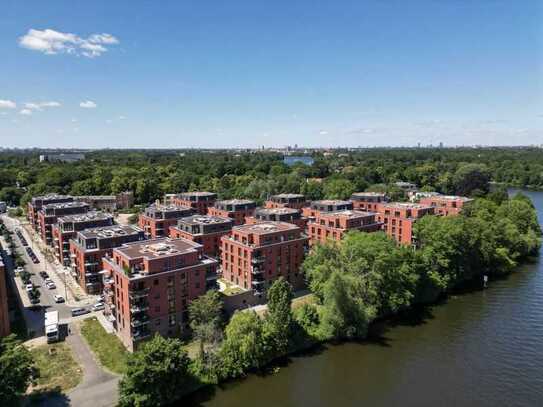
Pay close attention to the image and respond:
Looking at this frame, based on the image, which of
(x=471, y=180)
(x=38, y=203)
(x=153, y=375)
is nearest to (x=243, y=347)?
(x=153, y=375)

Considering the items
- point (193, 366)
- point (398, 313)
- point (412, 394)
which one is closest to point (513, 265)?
point (398, 313)

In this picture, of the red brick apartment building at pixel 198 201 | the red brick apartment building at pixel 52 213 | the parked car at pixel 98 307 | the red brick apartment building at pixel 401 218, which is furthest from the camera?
the red brick apartment building at pixel 198 201

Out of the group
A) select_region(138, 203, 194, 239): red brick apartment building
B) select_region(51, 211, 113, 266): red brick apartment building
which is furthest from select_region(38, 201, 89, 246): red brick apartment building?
select_region(138, 203, 194, 239): red brick apartment building

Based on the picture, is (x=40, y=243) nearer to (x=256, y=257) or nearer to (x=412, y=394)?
(x=256, y=257)

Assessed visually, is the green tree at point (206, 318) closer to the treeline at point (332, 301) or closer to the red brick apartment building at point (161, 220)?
the treeline at point (332, 301)

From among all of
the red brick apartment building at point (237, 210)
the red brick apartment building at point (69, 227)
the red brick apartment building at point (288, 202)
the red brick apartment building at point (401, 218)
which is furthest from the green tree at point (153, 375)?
the red brick apartment building at point (288, 202)

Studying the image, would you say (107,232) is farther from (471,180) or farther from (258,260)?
(471,180)

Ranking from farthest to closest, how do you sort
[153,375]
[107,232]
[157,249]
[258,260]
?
1. [107,232]
2. [258,260]
3. [157,249]
4. [153,375]
